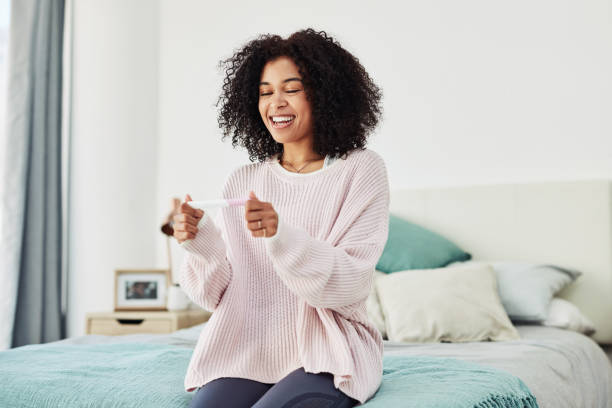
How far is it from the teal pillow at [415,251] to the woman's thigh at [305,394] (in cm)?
151

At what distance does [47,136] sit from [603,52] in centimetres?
285

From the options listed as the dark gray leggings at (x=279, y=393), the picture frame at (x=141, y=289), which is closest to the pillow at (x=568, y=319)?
the dark gray leggings at (x=279, y=393)

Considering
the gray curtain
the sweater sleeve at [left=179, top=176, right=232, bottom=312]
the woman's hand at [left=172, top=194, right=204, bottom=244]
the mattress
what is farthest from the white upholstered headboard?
the gray curtain

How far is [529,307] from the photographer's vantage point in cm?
243

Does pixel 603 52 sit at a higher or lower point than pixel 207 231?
higher

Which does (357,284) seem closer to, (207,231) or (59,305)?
(207,231)

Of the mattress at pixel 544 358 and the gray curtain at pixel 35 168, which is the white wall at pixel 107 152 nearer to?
the gray curtain at pixel 35 168

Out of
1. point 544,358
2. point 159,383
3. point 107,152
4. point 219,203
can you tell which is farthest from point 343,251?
point 107,152

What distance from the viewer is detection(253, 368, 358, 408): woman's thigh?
3.70 feet

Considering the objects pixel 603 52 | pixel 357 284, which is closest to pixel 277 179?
pixel 357 284

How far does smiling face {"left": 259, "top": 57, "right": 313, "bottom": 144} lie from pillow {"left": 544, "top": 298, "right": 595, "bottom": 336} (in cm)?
149

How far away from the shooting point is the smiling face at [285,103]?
1.42m

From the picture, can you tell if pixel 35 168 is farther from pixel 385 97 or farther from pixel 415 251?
pixel 415 251

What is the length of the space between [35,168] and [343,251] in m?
2.77
